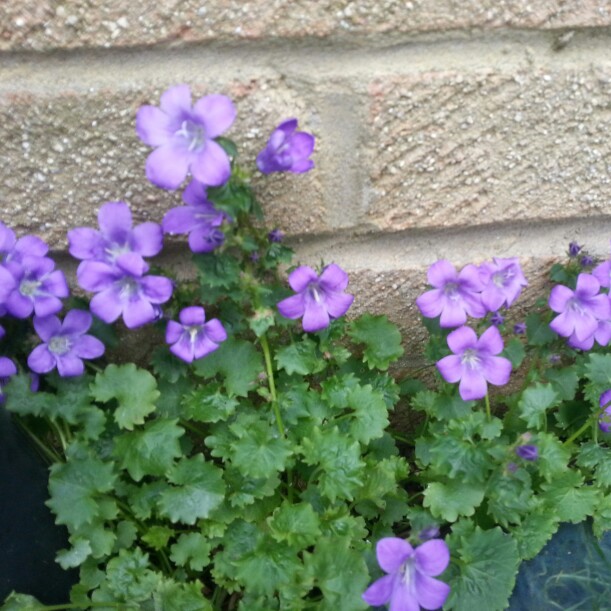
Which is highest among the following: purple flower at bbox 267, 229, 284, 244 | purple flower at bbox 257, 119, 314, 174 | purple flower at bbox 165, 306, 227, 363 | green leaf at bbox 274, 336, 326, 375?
purple flower at bbox 257, 119, 314, 174

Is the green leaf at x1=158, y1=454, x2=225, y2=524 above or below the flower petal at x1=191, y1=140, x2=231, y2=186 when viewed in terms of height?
below

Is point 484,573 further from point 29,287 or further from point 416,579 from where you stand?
point 29,287

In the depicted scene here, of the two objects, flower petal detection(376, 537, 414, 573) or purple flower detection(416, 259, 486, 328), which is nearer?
flower petal detection(376, 537, 414, 573)

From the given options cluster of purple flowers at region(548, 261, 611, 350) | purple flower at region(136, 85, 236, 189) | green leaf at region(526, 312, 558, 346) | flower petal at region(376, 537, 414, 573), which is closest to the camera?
purple flower at region(136, 85, 236, 189)

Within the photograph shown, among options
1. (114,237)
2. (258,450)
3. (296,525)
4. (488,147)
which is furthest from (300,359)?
(488,147)

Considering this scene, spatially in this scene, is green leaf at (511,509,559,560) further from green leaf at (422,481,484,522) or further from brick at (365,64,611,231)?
brick at (365,64,611,231)

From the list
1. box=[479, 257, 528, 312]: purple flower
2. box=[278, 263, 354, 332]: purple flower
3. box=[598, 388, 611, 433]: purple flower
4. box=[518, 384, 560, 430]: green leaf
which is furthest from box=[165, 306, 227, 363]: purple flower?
box=[598, 388, 611, 433]: purple flower

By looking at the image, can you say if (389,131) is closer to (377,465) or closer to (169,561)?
(377,465)
